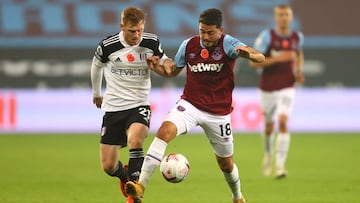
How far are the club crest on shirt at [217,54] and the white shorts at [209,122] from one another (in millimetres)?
527

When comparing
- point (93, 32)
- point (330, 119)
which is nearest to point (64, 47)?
point (93, 32)

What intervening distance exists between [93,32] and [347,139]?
6.78 metres

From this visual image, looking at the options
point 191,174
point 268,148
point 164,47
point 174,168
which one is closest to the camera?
point 174,168

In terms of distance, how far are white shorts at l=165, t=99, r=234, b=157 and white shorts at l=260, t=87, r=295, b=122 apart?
169 inches

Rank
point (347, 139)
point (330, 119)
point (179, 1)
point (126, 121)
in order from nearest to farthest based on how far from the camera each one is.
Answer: point (126, 121), point (347, 139), point (330, 119), point (179, 1)

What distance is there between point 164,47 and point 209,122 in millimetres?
12776

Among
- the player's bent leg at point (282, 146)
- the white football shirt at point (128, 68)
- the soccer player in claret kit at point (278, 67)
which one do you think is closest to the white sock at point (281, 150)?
the player's bent leg at point (282, 146)

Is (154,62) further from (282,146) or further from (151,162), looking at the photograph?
(282,146)

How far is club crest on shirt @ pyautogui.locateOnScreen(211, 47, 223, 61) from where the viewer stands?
29.1 ft

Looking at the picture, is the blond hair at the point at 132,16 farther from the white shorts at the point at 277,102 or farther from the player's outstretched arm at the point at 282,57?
the player's outstretched arm at the point at 282,57

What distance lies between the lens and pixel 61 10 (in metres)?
22.2

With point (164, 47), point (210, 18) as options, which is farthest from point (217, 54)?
point (164, 47)

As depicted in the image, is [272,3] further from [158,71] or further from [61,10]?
[158,71]

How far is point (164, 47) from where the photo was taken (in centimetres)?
2155
